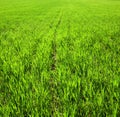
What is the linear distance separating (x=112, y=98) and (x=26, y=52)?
2.26 meters

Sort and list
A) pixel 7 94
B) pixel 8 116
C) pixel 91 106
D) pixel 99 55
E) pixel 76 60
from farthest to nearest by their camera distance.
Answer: pixel 99 55
pixel 76 60
pixel 7 94
pixel 91 106
pixel 8 116

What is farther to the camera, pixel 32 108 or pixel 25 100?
pixel 25 100

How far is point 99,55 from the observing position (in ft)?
11.7

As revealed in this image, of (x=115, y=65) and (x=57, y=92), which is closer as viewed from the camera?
(x=57, y=92)

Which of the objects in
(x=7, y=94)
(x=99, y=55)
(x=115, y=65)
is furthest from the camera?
(x=99, y=55)

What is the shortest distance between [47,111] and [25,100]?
0.33m

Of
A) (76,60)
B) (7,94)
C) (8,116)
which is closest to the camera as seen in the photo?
(8,116)

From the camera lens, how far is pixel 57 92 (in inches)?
88.8

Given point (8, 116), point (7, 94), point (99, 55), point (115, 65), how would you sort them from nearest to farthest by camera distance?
point (8, 116) → point (7, 94) → point (115, 65) → point (99, 55)

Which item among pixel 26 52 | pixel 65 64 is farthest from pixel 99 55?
pixel 26 52

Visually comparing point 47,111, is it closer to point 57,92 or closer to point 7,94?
point 57,92

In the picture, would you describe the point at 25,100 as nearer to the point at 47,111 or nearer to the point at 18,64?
the point at 47,111

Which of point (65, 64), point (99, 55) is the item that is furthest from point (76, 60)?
point (99, 55)

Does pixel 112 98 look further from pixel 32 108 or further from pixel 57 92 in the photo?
pixel 32 108
